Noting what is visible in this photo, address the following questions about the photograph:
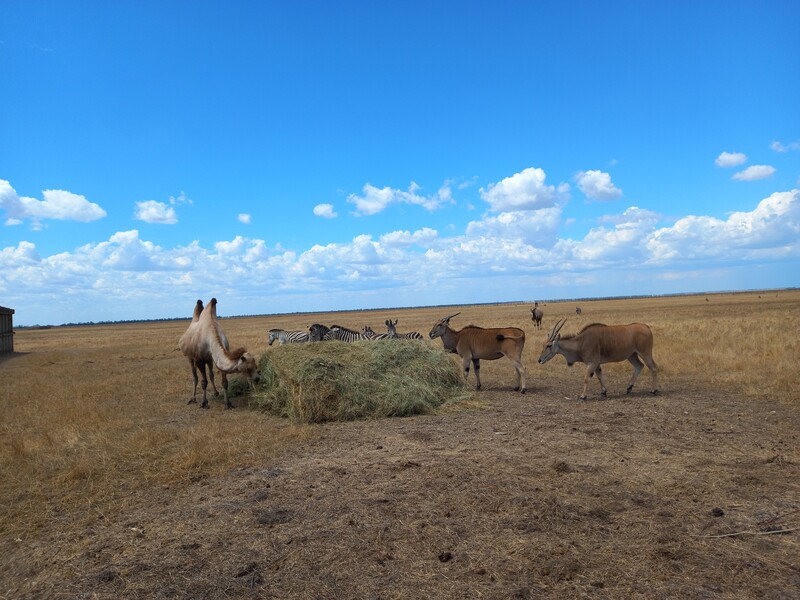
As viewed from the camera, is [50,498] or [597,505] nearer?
[597,505]

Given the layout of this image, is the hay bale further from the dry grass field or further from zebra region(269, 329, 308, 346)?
zebra region(269, 329, 308, 346)

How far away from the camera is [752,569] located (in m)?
4.17

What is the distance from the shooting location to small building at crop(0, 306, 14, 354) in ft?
105

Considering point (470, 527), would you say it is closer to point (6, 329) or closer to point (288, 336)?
point (288, 336)

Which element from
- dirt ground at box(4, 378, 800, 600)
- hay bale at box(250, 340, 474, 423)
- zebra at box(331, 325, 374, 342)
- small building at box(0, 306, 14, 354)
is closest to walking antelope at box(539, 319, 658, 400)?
hay bale at box(250, 340, 474, 423)

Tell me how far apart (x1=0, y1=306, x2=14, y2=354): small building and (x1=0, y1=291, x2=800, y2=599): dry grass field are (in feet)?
86.4

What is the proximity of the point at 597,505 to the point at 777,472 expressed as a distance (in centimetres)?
257

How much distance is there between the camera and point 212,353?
1267 cm

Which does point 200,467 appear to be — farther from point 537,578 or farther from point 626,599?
point 626,599

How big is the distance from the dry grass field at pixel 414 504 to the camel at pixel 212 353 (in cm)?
154

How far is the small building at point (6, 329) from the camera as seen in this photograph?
105 feet

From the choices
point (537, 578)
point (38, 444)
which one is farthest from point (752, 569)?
point (38, 444)

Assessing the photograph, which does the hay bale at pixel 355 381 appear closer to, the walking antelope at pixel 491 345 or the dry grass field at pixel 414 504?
the dry grass field at pixel 414 504

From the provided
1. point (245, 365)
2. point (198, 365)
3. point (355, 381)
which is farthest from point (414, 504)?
point (198, 365)
